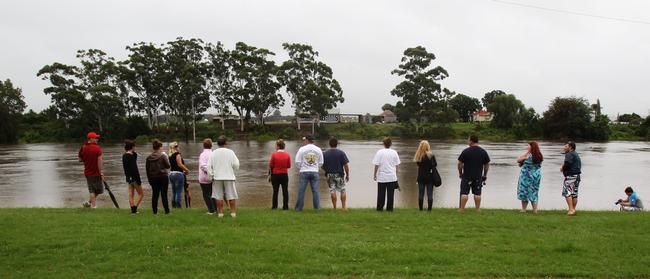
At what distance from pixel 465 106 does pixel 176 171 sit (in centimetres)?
11168

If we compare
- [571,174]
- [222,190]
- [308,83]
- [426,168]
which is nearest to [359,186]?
[426,168]

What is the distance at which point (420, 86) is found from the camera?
234 feet

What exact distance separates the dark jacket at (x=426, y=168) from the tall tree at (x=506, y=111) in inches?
2884

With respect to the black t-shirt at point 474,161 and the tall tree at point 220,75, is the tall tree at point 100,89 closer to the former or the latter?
the tall tree at point 220,75

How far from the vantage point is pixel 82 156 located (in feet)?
35.1

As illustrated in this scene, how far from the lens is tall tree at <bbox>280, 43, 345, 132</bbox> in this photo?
229 ft

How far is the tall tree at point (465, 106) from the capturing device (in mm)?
115363

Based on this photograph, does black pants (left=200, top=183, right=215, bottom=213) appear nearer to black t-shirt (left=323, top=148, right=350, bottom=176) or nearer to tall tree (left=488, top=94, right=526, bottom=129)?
black t-shirt (left=323, top=148, right=350, bottom=176)

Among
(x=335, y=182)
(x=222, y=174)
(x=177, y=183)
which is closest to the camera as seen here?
(x=222, y=174)

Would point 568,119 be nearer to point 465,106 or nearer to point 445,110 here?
point 445,110

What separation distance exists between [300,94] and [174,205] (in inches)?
2361

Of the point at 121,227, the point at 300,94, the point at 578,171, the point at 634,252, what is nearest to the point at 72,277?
the point at 121,227

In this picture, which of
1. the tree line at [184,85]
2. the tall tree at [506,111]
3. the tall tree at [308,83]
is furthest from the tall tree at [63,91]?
the tall tree at [506,111]

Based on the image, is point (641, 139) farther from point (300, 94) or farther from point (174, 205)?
point (174, 205)
